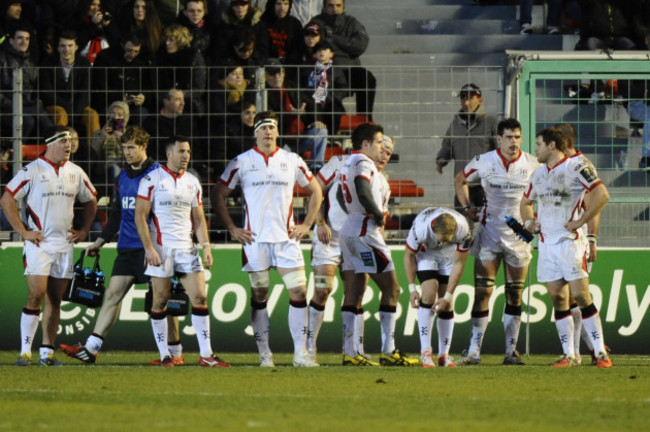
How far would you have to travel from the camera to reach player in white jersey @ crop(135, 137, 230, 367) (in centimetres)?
1326

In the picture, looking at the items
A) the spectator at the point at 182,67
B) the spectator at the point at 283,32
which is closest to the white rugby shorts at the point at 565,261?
the spectator at the point at 182,67

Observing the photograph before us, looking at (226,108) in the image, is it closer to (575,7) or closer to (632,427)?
(575,7)

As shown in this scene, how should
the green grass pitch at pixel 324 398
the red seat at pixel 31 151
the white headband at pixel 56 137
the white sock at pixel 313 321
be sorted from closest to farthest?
the green grass pitch at pixel 324 398 → the white headband at pixel 56 137 → the white sock at pixel 313 321 → the red seat at pixel 31 151

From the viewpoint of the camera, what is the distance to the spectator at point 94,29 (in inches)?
719

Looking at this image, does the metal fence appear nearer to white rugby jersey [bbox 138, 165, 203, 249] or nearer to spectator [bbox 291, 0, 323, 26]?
white rugby jersey [bbox 138, 165, 203, 249]

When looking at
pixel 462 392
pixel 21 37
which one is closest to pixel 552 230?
pixel 462 392

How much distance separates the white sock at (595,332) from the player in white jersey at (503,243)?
1033 millimetres

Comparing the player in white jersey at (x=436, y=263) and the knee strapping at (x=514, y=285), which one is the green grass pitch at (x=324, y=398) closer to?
the player in white jersey at (x=436, y=263)

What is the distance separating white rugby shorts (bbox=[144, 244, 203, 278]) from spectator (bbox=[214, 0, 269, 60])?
474cm

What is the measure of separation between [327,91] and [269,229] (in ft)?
10.4

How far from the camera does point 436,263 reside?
13.5 metres

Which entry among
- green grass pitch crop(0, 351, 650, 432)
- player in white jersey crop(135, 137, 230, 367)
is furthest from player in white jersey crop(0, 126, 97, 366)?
player in white jersey crop(135, 137, 230, 367)

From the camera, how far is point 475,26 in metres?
21.3

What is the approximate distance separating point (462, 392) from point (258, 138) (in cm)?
405
